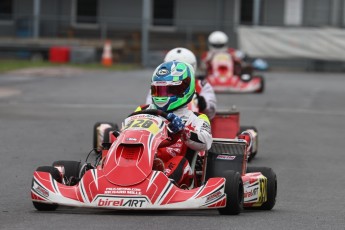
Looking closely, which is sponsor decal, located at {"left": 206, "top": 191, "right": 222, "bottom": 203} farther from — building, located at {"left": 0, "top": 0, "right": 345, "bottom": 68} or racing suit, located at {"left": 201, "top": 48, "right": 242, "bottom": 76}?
building, located at {"left": 0, "top": 0, "right": 345, "bottom": 68}

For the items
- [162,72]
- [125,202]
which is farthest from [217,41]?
[125,202]

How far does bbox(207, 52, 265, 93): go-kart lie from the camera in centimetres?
2405

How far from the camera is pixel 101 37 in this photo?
39.6 meters

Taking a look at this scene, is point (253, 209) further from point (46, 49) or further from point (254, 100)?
point (46, 49)

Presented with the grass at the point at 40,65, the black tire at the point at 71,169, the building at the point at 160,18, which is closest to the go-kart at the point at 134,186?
the black tire at the point at 71,169

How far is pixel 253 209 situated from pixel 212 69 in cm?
1560

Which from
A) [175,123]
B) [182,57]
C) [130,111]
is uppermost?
[182,57]

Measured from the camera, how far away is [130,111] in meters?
18.8

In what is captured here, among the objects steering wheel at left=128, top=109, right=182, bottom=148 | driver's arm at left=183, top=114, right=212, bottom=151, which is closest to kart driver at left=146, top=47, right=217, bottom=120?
driver's arm at left=183, top=114, right=212, bottom=151

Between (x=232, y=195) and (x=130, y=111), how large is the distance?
11015 millimetres

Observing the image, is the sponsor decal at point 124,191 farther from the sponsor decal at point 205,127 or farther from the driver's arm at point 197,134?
the sponsor decal at point 205,127

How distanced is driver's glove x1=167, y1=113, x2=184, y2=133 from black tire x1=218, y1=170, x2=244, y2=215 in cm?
65

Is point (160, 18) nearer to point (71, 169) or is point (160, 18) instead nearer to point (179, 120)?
point (71, 169)

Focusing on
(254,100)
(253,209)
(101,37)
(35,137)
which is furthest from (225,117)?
(101,37)
